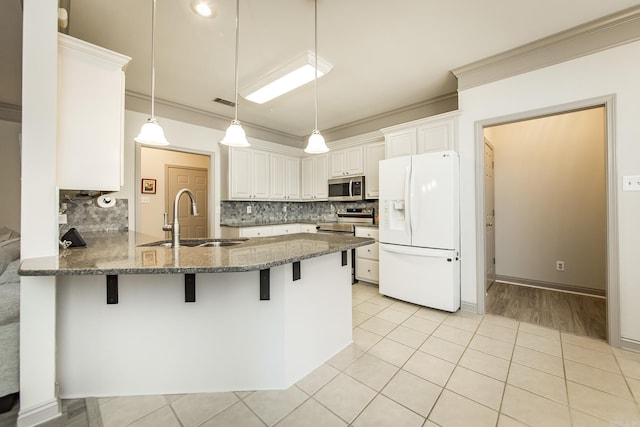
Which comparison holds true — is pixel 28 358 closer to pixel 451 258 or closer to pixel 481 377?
pixel 481 377

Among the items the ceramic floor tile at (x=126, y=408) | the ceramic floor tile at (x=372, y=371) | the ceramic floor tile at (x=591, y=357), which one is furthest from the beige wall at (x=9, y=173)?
the ceramic floor tile at (x=591, y=357)

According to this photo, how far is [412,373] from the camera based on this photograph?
1.82m

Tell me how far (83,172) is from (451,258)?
3.21 m

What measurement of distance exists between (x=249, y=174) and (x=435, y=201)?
2875mm

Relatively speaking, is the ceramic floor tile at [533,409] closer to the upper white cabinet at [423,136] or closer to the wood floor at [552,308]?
the wood floor at [552,308]

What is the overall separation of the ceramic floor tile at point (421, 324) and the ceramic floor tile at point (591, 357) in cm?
97

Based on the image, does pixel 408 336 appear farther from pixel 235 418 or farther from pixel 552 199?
pixel 552 199

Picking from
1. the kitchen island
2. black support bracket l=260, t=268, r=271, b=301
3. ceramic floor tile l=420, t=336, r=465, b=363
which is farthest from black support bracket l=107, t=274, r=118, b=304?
ceramic floor tile l=420, t=336, r=465, b=363

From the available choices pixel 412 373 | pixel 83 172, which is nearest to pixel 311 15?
pixel 83 172

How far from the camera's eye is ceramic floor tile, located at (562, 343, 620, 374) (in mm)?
1872

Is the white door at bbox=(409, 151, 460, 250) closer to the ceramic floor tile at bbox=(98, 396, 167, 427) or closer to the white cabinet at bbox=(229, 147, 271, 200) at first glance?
the white cabinet at bbox=(229, 147, 271, 200)

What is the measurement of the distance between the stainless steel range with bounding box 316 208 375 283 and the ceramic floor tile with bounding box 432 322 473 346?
160 cm

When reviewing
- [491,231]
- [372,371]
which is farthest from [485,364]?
[491,231]

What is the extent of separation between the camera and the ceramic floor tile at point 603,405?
4.60ft
